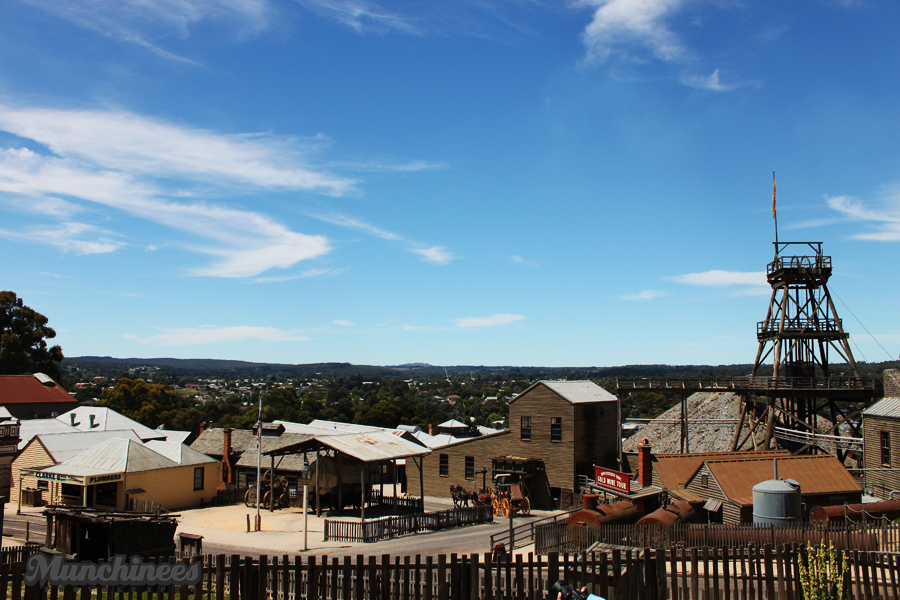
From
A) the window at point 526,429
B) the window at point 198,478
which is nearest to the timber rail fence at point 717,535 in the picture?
the window at point 526,429

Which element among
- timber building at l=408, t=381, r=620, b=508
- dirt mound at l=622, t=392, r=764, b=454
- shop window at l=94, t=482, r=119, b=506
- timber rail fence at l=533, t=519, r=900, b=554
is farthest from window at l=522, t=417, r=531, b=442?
shop window at l=94, t=482, r=119, b=506

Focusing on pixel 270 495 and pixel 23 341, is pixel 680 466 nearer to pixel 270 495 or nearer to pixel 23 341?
pixel 270 495

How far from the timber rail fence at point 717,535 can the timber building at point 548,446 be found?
18087mm

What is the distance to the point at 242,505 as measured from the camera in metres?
45.0

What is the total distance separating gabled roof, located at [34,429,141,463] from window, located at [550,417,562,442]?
100.0 ft

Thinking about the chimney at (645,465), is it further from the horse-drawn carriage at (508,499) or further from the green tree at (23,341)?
the green tree at (23,341)

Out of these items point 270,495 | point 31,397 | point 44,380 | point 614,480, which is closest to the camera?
point 614,480

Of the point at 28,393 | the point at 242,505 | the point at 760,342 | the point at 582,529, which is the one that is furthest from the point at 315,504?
the point at 28,393

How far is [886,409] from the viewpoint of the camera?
120 feet

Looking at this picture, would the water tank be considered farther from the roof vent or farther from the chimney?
the roof vent

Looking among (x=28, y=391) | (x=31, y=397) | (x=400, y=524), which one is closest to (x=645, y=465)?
(x=400, y=524)

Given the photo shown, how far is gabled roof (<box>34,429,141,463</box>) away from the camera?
1796 inches

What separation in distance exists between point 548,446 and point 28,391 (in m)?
64.4

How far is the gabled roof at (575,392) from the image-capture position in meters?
47.1
